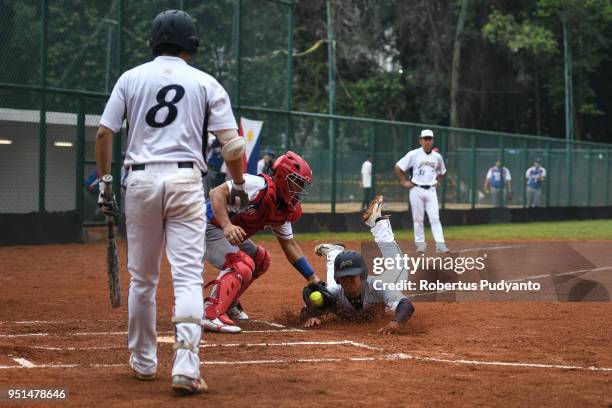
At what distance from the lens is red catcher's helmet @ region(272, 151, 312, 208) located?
905 cm

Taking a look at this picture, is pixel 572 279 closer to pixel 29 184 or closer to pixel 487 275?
pixel 487 275

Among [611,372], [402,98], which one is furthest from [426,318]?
[402,98]

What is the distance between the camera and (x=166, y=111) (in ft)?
20.8

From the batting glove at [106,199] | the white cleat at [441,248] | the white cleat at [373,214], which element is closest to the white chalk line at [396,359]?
the batting glove at [106,199]

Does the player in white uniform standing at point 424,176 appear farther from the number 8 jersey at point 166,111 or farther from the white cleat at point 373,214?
the number 8 jersey at point 166,111

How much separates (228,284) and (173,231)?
3.06 meters

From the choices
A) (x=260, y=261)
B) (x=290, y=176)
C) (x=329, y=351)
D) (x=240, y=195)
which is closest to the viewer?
(x=240, y=195)

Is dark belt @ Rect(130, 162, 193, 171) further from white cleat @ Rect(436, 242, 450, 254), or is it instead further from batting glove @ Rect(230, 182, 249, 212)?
white cleat @ Rect(436, 242, 450, 254)

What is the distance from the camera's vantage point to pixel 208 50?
2281cm

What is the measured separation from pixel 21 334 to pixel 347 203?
19.5 metres

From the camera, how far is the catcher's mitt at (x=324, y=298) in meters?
9.55

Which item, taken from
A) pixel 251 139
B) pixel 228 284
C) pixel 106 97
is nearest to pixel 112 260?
pixel 228 284

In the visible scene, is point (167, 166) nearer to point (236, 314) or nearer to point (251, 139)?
point (236, 314)

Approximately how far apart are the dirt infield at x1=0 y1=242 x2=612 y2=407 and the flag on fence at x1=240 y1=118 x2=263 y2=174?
431 inches
